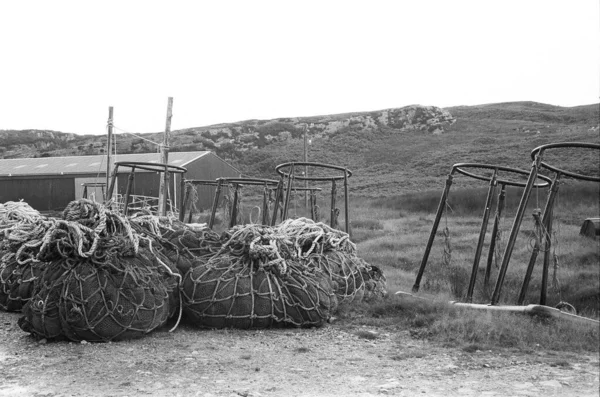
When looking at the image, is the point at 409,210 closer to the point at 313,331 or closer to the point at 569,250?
the point at 569,250

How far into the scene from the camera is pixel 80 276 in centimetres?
787

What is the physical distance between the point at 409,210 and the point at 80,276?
24.3m

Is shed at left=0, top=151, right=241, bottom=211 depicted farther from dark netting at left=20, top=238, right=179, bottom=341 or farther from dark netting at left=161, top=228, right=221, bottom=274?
dark netting at left=20, top=238, right=179, bottom=341

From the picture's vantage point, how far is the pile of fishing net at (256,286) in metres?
8.55

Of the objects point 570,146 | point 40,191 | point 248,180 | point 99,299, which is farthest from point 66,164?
point 570,146

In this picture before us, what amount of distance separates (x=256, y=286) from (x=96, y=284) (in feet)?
6.53

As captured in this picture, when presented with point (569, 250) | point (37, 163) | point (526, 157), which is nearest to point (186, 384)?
point (569, 250)

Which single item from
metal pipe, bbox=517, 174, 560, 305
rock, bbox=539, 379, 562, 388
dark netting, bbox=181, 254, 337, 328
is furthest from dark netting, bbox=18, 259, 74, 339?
metal pipe, bbox=517, 174, 560, 305

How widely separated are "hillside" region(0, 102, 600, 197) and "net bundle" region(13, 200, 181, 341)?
33037 millimetres

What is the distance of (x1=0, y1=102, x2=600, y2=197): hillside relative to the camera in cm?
5069

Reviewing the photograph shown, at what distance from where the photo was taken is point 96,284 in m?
7.82

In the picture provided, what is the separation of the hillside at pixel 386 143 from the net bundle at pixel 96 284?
33037mm

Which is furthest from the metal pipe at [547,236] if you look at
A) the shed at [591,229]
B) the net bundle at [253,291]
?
the shed at [591,229]

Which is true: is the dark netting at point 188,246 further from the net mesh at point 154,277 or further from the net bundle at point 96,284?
the net bundle at point 96,284
